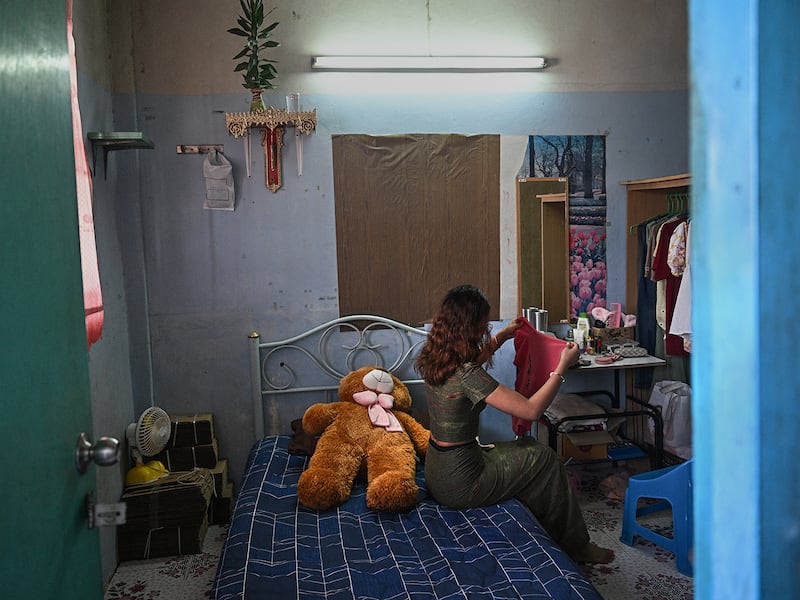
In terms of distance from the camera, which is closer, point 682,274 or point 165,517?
point 165,517

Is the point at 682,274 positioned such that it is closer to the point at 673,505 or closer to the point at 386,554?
the point at 673,505

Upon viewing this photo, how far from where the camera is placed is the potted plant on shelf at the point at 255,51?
3.97 meters

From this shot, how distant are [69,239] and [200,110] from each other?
9.95ft

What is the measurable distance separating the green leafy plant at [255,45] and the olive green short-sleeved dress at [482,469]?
2.07 meters

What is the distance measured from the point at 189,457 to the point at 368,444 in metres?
1.18

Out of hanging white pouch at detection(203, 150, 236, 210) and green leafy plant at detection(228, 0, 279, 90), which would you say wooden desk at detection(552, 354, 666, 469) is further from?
green leafy plant at detection(228, 0, 279, 90)

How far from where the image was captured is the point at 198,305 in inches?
169

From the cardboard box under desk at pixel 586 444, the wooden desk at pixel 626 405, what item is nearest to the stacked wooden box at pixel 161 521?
the wooden desk at pixel 626 405

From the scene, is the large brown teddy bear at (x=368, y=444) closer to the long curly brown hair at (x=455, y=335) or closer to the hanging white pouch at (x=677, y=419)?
the long curly brown hair at (x=455, y=335)


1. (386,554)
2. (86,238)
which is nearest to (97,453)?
(86,238)

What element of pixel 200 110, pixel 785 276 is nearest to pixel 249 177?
pixel 200 110

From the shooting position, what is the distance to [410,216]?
14.5 feet

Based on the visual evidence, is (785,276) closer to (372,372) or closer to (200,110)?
(372,372)

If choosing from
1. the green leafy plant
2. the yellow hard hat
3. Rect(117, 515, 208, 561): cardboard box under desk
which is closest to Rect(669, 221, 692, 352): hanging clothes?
the green leafy plant
